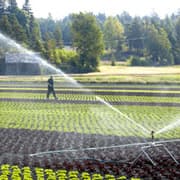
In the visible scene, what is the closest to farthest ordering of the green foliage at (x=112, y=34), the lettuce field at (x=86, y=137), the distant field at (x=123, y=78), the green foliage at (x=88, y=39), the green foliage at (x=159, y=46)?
1. the lettuce field at (x=86, y=137)
2. the distant field at (x=123, y=78)
3. the green foliage at (x=88, y=39)
4. the green foliage at (x=159, y=46)
5. the green foliage at (x=112, y=34)

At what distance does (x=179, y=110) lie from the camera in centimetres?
2327

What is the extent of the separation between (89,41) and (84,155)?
55267mm

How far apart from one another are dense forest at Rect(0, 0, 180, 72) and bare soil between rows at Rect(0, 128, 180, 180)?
46938 millimetres

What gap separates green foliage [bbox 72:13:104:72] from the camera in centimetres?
6644

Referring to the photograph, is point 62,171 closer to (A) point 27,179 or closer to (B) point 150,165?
(A) point 27,179

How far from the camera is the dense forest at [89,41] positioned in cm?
6475

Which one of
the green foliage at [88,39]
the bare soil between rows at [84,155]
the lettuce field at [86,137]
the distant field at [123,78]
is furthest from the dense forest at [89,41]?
the bare soil between rows at [84,155]

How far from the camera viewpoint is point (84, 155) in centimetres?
1252

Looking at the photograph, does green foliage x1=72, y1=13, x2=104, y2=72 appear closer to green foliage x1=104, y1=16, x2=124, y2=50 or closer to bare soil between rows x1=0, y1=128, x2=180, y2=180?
green foliage x1=104, y1=16, x2=124, y2=50

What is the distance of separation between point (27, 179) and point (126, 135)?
6361 millimetres

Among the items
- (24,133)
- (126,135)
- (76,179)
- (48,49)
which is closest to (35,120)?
(24,133)

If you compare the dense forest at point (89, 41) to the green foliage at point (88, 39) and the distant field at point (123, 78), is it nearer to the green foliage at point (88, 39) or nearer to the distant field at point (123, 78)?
the green foliage at point (88, 39)

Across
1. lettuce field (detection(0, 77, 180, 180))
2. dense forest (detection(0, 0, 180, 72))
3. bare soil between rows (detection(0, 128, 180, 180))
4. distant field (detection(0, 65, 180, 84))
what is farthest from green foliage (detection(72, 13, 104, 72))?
bare soil between rows (detection(0, 128, 180, 180))

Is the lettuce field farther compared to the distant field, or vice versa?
the distant field
